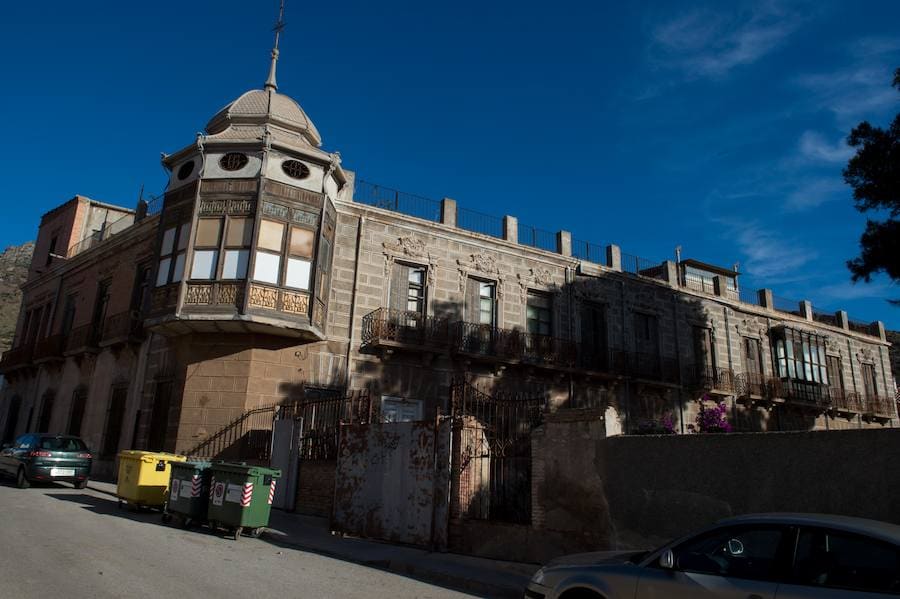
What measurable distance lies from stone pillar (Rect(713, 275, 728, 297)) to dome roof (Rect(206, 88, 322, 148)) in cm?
1857

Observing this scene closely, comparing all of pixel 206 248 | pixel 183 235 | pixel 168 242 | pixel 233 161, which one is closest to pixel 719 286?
pixel 233 161

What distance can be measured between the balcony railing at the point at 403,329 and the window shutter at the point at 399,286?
18.1 inches

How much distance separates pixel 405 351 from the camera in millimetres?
19875

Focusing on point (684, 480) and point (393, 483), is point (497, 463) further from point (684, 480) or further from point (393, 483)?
point (684, 480)

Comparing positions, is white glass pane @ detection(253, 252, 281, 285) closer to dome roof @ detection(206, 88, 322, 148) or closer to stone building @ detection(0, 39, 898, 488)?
stone building @ detection(0, 39, 898, 488)

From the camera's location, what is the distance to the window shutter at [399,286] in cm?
2058

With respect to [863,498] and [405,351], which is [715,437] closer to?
[863,498]

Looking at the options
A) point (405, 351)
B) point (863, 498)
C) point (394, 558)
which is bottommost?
point (394, 558)

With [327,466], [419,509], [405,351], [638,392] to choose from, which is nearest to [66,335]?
[405,351]

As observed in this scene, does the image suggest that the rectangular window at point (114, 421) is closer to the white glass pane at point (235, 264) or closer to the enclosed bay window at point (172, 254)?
the enclosed bay window at point (172, 254)

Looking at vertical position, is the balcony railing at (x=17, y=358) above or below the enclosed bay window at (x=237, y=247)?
below

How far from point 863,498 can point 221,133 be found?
18488 millimetres

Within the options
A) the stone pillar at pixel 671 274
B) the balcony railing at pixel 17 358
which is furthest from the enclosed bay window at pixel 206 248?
the stone pillar at pixel 671 274

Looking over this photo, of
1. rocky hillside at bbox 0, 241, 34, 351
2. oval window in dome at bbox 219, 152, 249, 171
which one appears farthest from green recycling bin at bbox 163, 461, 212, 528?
rocky hillside at bbox 0, 241, 34, 351
